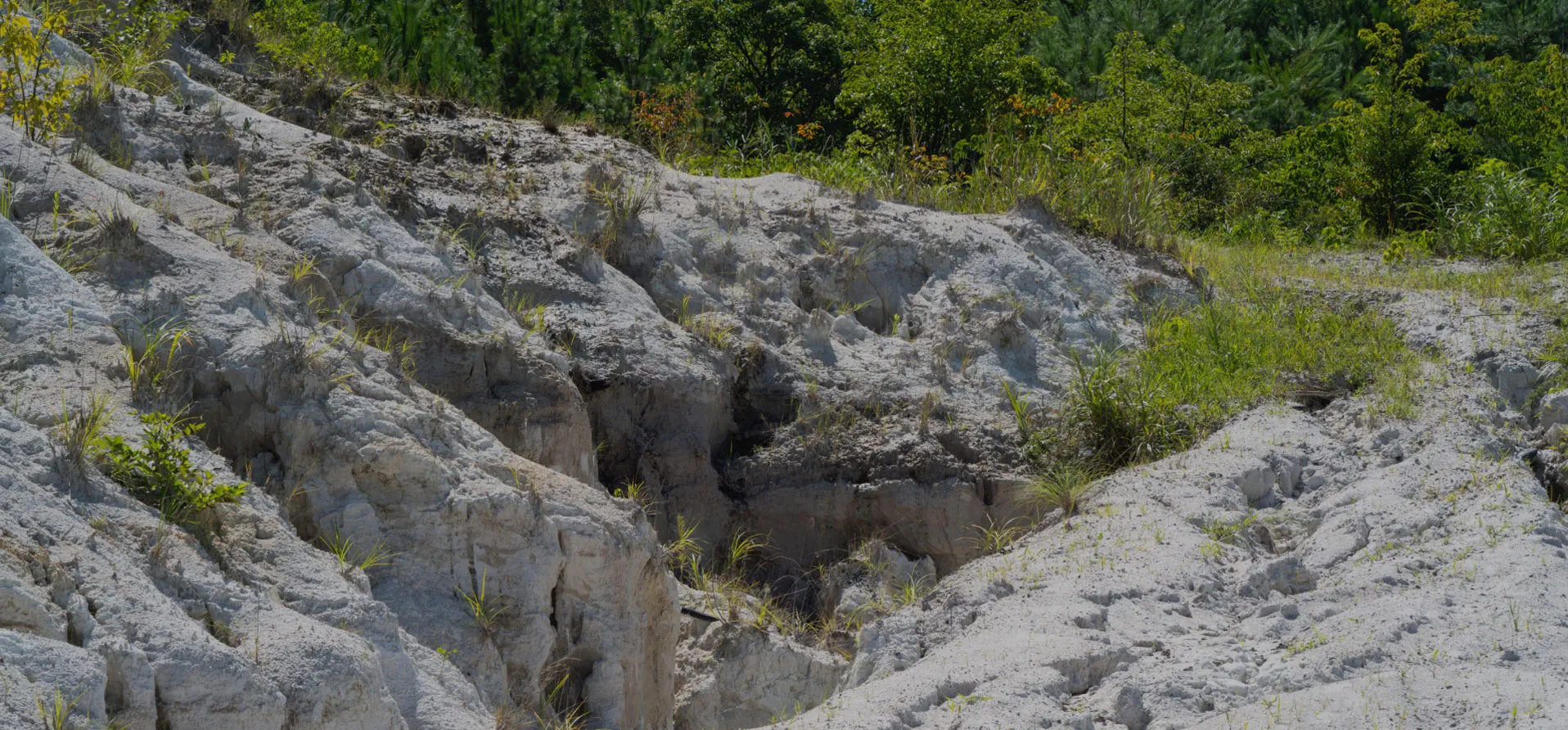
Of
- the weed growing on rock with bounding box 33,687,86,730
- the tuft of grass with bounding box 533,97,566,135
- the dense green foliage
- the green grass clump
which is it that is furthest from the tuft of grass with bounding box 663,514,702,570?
the weed growing on rock with bounding box 33,687,86,730

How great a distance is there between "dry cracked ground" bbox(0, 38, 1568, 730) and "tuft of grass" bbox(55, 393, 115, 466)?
0.03 metres

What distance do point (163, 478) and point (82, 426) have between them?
0.28 metres

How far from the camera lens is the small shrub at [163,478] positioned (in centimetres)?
Answer: 450

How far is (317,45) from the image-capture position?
9055mm

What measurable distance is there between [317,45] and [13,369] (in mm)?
4774

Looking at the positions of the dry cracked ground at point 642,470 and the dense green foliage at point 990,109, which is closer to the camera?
the dry cracked ground at point 642,470

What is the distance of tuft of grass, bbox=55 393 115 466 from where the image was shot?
4.36m

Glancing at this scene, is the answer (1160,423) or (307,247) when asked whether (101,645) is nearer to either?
(307,247)

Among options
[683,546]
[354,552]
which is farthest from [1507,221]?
[354,552]

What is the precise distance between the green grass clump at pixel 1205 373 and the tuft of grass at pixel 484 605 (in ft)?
10.6

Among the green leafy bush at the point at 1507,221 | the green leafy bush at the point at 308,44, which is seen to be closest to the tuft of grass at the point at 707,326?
the green leafy bush at the point at 308,44

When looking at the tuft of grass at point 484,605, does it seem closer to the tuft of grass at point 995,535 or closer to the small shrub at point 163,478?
the small shrub at point 163,478

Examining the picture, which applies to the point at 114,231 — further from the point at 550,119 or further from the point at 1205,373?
the point at 1205,373

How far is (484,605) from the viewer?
5.37 meters
